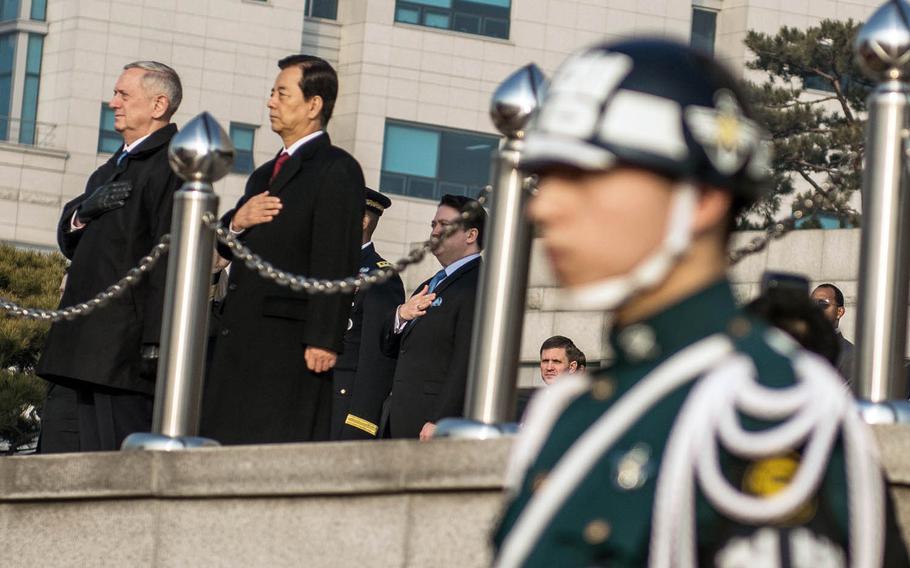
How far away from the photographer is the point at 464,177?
165 ft

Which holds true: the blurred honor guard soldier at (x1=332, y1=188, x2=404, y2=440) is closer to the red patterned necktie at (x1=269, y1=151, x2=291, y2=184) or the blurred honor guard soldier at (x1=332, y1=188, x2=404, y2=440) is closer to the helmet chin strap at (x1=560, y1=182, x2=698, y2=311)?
the red patterned necktie at (x1=269, y1=151, x2=291, y2=184)

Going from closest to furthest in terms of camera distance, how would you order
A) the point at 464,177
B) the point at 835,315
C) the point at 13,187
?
1. the point at 835,315
2. the point at 13,187
3. the point at 464,177

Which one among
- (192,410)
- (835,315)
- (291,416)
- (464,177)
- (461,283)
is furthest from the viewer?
(464,177)

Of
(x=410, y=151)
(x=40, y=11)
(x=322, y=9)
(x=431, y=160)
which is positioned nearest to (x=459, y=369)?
(x=40, y=11)

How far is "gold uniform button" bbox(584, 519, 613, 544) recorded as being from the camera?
2154 millimetres

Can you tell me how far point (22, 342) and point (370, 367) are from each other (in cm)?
1235

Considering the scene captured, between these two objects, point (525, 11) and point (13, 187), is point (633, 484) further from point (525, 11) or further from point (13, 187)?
point (525, 11)

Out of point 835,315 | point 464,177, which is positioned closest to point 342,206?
point 835,315

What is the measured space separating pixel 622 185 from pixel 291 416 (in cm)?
493

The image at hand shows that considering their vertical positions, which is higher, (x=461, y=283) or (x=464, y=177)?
(x=464, y=177)

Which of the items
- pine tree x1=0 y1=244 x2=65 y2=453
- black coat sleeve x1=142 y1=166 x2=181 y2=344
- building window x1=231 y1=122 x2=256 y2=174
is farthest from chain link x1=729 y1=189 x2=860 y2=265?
building window x1=231 y1=122 x2=256 y2=174

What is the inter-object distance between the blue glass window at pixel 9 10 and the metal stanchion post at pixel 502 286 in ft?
144

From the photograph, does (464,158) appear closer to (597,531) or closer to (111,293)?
(111,293)

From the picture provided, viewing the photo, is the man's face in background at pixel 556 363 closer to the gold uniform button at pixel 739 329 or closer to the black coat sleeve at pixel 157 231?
the black coat sleeve at pixel 157 231
